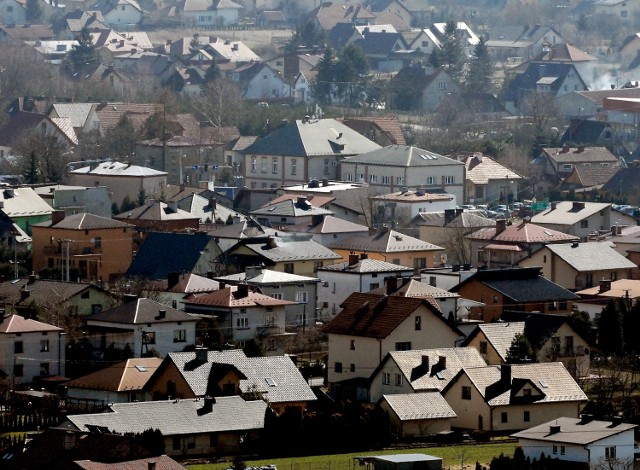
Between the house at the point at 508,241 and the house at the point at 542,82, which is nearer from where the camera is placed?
the house at the point at 508,241

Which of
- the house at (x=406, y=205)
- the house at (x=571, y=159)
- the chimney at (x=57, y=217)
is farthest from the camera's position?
the house at (x=571, y=159)

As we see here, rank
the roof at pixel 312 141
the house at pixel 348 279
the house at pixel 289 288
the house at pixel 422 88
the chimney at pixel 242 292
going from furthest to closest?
the house at pixel 422 88, the roof at pixel 312 141, the house at pixel 348 279, the house at pixel 289 288, the chimney at pixel 242 292

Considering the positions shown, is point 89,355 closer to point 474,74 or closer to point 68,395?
point 68,395

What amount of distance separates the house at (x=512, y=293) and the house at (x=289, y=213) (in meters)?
9.19

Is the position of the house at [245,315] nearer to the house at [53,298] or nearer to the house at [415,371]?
the house at [53,298]

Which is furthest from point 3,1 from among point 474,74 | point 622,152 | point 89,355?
point 89,355

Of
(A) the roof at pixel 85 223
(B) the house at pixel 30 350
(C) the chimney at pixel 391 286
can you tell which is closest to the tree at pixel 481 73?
(A) the roof at pixel 85 223

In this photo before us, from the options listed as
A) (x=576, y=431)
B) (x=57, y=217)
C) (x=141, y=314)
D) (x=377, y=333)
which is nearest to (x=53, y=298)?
(x=141, y=314)

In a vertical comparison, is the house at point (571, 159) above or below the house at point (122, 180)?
above

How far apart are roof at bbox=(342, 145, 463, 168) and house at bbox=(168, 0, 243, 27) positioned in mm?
41400

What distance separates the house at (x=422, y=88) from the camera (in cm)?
8362

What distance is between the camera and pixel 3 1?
10862 cm

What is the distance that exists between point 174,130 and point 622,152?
547 inches

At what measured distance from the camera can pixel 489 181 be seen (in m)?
67.5
